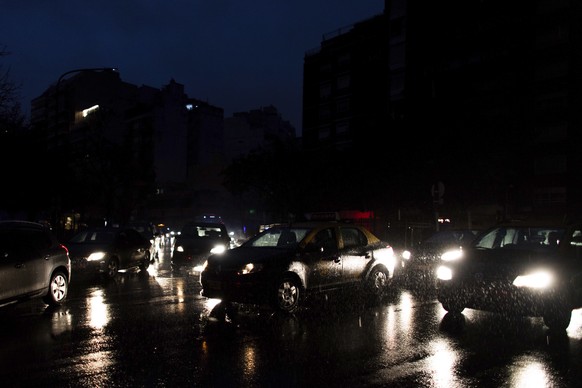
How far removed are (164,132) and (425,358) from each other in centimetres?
7926

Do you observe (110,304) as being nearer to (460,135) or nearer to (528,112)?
(460,135)

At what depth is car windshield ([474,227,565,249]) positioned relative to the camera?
936 cm

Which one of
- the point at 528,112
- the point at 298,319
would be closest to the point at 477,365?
the point at 298,319

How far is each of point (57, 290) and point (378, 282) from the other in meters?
6.10

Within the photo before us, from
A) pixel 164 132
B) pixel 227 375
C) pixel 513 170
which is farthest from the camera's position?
pixel 164 132

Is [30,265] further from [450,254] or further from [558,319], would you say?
[450,254]

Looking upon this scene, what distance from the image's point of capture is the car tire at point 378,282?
38.3ft

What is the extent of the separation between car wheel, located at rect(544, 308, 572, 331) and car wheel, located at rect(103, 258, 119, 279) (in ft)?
38.0

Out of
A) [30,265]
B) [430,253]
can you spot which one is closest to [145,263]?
[430,253]

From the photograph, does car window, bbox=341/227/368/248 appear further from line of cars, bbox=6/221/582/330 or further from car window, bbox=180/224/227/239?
car window, bbox=180/224/227/239

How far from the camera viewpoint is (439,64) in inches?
2124

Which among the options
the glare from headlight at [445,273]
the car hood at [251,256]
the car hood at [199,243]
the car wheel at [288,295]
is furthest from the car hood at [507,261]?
the car hood at [199,243]

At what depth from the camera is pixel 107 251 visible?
16.2 m

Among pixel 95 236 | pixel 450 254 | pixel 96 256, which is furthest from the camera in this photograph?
pixel 95 236
